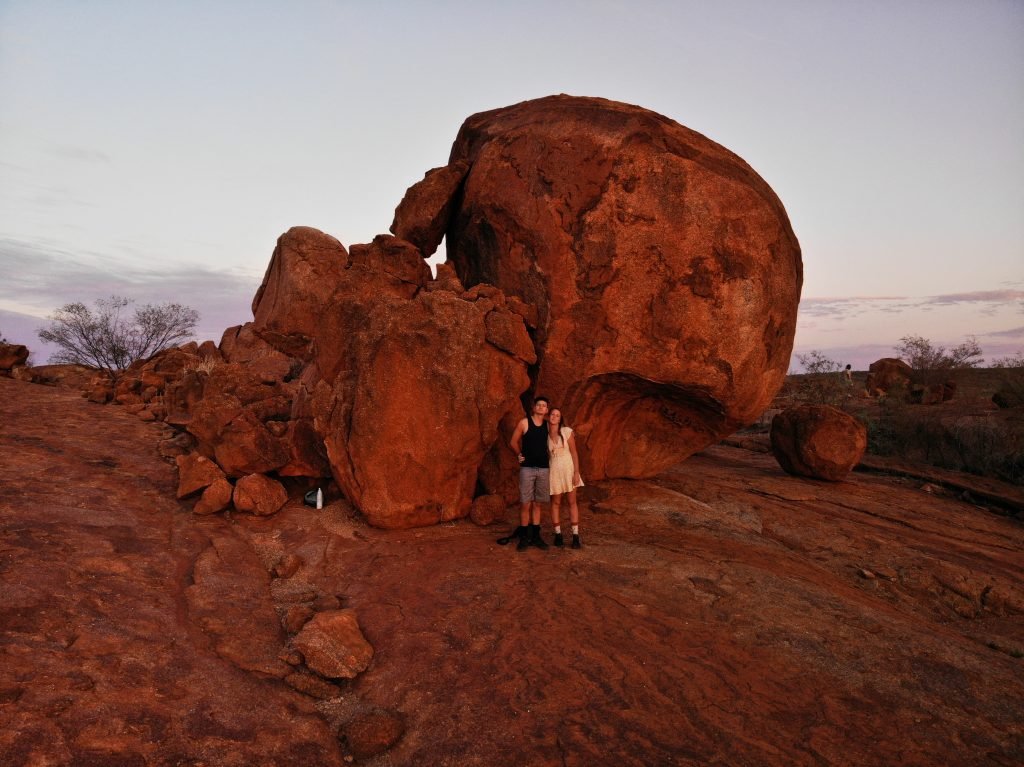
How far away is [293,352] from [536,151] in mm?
4928

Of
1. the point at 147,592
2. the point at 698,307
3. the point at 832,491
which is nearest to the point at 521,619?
the point at 147,592

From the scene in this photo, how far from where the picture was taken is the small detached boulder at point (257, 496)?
20.1 feet

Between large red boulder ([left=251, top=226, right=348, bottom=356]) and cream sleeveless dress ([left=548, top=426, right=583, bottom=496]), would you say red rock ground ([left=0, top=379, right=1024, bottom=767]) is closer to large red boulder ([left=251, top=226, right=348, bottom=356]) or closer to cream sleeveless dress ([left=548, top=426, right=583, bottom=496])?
cream sleeveless dress ([left=548, top=426, right=583, bottom=496])

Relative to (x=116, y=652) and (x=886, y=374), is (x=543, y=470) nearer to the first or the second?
(x=116, y=652)

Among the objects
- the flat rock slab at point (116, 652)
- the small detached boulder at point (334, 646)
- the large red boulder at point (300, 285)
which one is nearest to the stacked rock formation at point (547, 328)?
the flat rock slab at point (116, 652)

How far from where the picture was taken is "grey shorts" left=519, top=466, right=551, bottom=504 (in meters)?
5.71

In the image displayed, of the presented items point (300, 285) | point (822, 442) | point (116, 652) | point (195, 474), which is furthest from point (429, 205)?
point (822, 442)

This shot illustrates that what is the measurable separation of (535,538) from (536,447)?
90 centimetres

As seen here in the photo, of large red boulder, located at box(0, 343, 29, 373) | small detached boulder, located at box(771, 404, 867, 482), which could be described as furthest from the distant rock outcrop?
large red boulder, located at box(0, 343, 29, 373)

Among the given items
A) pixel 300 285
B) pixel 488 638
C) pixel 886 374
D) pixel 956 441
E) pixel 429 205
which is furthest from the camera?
pixel 886 374

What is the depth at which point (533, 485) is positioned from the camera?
5.72 meters

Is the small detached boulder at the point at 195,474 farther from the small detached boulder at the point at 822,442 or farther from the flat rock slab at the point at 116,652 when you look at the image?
the small detached boulder at the point at 822,442

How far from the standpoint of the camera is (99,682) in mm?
3004

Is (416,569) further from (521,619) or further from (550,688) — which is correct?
(550,688)
